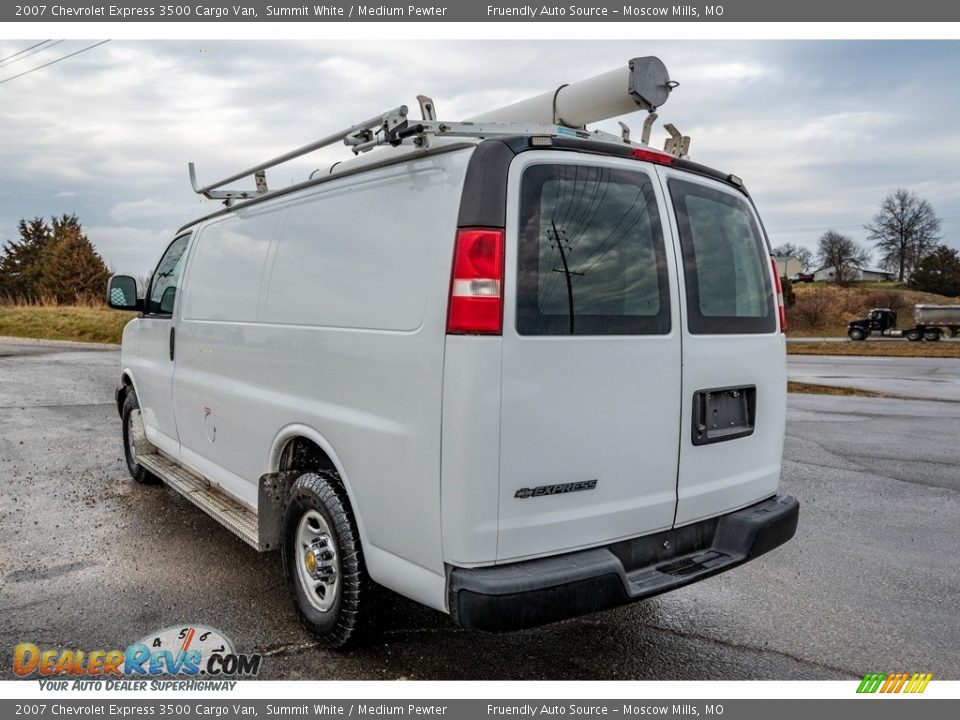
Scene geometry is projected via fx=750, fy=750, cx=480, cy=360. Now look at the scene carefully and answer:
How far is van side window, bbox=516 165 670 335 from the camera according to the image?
283 centimetres

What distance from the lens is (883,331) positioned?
39688 mm

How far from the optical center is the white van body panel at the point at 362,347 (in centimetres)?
284

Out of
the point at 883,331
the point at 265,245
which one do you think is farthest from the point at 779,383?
the point at 883,331

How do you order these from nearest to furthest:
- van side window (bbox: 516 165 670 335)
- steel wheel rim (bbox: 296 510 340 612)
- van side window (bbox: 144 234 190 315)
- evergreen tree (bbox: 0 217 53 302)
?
van side window (bbox: 516 165 670 335), steel wheel rim (bbox: 296 510 340 612), van side window (bbox: 144 234 190 315), evergreen tree (bbox: 0 217 53 302)

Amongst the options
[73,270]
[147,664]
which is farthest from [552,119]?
[73,270]

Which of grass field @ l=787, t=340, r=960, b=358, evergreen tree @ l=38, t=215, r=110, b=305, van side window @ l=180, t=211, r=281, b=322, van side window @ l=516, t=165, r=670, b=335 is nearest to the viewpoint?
van side window @ l=516, t=165, r=670, b=335

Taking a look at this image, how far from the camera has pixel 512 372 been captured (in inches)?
107

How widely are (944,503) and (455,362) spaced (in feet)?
17.3

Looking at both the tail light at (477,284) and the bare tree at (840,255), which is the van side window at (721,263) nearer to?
the tail light at (477,284)

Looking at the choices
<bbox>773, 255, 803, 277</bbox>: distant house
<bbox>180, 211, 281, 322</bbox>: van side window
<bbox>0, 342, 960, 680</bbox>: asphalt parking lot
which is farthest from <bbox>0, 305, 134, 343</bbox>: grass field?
<bbox>180, 211, 281, 322</bbox>: van side window

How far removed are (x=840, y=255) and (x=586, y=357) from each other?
238 ft

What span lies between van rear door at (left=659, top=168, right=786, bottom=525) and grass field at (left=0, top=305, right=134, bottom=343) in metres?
24.9

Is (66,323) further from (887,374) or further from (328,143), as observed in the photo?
(328,143)

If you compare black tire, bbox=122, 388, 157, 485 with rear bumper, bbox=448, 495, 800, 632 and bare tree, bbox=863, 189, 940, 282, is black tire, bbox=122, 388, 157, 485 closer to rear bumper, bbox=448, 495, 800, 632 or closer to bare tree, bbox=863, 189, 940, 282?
rear bumper, bbox=448, 495, 800, 632
